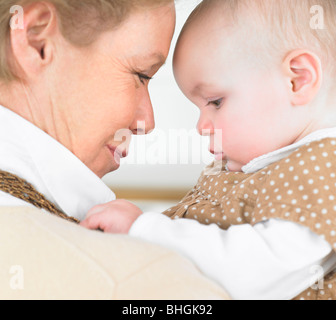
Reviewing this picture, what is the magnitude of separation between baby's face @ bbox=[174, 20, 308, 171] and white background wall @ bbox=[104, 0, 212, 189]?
3.68 ft

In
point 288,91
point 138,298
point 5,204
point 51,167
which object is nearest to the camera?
point 138,298

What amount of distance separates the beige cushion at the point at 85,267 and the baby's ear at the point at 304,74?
21.1 inches

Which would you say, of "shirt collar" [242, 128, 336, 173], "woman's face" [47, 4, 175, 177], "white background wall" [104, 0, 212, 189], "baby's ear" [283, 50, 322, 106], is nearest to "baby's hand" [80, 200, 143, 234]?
"woman's face" [47, 4, 175, 177]

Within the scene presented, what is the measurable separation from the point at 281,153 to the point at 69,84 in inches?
19.1

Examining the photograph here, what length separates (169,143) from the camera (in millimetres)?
2955

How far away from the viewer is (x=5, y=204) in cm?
80

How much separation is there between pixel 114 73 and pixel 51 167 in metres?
0.25

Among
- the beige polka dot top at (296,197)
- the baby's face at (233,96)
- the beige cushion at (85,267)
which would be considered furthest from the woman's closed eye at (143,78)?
the beige cushion at (85,267)

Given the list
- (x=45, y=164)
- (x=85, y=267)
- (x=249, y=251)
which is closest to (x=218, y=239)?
(x=249, y=251)

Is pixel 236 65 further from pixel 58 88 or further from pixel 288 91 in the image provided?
pixel 58 88

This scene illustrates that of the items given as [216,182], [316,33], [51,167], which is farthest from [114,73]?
[316,33]

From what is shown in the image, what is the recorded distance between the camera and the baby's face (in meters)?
1.12

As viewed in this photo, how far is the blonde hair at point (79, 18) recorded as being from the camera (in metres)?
0.99

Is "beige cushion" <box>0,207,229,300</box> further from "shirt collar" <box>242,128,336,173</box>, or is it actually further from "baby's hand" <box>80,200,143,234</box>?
"shirt collar" <box>242,128,336,173</box>
